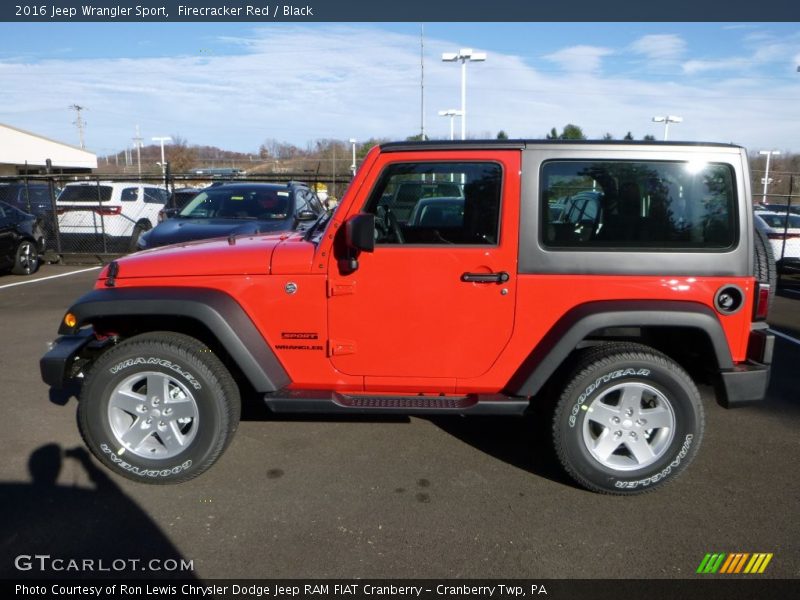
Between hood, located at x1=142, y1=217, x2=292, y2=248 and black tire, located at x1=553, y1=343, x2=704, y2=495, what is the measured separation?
501 cm

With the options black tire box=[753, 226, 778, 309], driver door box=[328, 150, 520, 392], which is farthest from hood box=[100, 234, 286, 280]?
black tire box=[753, 226, 778, 309]

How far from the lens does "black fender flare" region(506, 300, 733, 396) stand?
3.28m

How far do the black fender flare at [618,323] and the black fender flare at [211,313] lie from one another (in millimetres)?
1509

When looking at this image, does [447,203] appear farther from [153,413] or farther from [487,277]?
[153,413]

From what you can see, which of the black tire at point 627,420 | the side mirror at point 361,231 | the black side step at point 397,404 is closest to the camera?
the side mirror at point 361,231

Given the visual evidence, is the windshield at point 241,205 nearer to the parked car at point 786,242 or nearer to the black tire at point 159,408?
the black tire at point 159,408

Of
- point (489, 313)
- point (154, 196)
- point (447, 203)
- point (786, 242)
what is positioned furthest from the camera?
point (154, 196)

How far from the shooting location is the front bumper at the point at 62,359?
354 centimetres

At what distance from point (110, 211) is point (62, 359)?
496 inches

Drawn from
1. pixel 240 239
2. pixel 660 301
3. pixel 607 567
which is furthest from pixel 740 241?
pixel 240 239

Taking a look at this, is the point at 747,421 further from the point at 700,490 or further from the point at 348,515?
the point at 348,515

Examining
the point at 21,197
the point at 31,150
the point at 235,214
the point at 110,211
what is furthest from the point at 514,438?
the point at 31,150

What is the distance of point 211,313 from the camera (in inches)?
134

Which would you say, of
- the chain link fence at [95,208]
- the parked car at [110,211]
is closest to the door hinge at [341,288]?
the chain link fence at [95,208]
